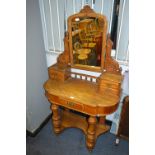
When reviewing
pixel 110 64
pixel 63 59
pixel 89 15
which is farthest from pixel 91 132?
pixel 89 15

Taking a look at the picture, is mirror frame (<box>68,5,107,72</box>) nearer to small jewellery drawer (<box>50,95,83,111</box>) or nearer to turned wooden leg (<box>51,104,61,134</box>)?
small jewellery drawer (<box>50,95,83,111</box>)

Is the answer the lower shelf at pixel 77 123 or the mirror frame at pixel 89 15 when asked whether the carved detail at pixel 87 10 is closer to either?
the mirror frame at pixel 89 15

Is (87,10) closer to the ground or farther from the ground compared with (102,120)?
farther from the ground

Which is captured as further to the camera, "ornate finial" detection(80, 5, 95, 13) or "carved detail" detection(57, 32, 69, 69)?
"carved detail" detection(57, 32, 69, 69)

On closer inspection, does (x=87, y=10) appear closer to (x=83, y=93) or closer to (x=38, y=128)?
(x=83, y=93)

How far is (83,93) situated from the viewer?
4.98ft

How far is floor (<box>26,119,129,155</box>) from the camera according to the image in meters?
1.74

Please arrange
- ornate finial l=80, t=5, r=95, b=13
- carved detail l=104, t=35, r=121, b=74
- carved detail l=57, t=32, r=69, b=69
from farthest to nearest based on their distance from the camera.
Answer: carved detail l=57, t=32, r=69, b=69 → carved detail l=104, t=35, r=121, b=74 → ornate finial l=80, t=5, r=95, b=13

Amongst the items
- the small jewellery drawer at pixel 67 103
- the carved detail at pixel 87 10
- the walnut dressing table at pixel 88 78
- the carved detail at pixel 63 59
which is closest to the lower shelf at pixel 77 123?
the walnut dressing table at pixel 88 78

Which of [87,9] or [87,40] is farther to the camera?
A: [87,40]

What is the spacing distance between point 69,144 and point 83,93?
0.75 meters

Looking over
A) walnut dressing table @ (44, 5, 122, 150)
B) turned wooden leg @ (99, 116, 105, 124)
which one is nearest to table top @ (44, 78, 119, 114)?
walnut dressing table @ (44, 5, 122, 150)

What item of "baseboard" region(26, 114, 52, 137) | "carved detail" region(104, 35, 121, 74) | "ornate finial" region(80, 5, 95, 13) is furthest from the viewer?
"baseboard" region(26, 114, 52, 137)
